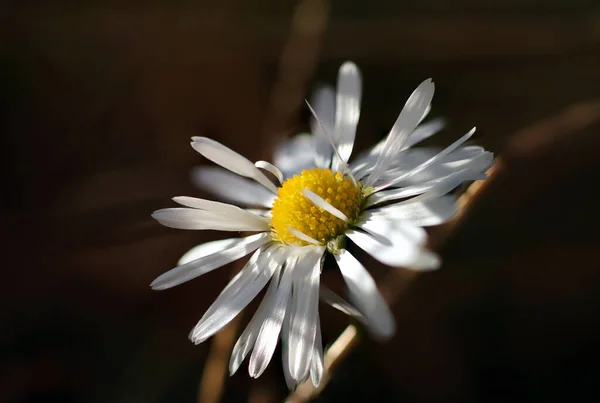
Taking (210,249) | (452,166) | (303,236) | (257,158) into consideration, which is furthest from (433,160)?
(257,158)

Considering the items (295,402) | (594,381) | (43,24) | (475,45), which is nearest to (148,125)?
(43,24)

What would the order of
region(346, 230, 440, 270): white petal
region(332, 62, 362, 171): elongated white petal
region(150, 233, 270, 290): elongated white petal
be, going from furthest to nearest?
region(332, 62, 362, 171): elongated white petal
region(150, 233, 270, 290): elongated white petal
region(346, 230, 440, 270): white petal

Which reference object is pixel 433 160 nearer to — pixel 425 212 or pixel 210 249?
pixel 425 212

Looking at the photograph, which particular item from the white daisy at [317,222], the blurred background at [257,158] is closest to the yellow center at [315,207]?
the white daisy at [317,222]

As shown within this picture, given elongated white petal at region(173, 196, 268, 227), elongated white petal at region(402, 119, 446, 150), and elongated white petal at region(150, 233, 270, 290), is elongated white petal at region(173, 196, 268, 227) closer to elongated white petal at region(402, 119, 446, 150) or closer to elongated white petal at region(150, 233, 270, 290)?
elongated white petal at region(150, 233, 270, 290)

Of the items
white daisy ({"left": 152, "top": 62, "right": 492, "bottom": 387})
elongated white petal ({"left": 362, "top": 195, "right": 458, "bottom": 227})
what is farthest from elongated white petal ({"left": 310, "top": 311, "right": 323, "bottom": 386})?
elongated white petal ({"left": 362, "top": 195, "right": 458, "bottom": 227})

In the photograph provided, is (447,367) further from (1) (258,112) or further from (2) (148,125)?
A: (2) (148,125)
